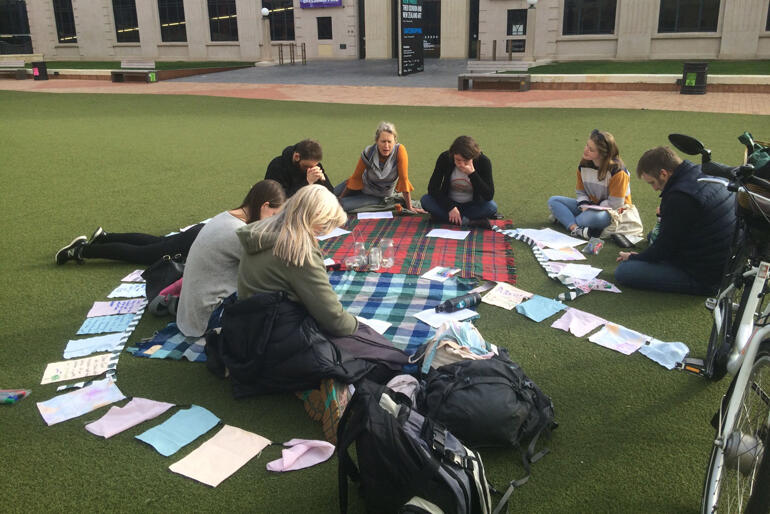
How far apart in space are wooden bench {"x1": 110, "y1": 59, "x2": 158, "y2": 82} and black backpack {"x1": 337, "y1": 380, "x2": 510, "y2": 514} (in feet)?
87.3

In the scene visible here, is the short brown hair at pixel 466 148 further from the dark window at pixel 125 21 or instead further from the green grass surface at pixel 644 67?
the dark window at pixel 125 21

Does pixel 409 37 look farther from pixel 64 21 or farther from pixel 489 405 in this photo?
pixel 64 21

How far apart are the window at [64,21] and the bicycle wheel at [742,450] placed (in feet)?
144

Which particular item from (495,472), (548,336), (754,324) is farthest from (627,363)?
(495,472)

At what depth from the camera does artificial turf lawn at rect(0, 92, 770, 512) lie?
314cm

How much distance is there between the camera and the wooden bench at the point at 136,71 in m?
26.3

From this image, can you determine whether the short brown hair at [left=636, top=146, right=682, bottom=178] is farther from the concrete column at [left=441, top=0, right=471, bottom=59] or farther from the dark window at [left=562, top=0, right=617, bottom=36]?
the concrete column at [left=441, top=0, right=471, bottom=59]

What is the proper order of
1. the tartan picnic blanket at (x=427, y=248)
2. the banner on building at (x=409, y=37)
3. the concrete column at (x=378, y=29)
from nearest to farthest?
the tartan picnic blanket at (x=427, y=248)
the banner on building at (x=409, y=37)
the concrete column at (x=378, y=29)

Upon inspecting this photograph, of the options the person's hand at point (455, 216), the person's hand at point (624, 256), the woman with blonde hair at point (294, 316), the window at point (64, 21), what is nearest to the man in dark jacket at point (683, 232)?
the person's hand at point (624, 256)

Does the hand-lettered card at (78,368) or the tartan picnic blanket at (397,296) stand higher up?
the tartan picnic blanket at (397,296)

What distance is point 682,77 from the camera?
1841cm

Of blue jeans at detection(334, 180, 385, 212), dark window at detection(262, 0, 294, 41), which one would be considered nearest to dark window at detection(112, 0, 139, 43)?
dark window at detection(262, 0, 294, 41)

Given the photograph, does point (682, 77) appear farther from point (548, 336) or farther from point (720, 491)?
point (720, 491)

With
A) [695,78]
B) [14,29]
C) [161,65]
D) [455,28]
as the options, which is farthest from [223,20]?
[695,78]
